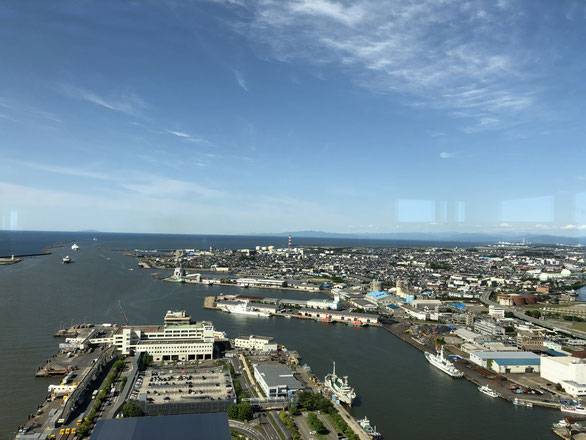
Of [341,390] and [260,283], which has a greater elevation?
[341,390]

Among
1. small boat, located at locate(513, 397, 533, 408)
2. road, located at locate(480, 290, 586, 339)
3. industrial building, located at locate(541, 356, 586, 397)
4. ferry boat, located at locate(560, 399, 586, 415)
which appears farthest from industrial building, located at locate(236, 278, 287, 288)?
ferry boat, located at locate(560, 399, 586, 415)

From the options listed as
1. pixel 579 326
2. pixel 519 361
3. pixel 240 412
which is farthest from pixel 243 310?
pixel 579 326

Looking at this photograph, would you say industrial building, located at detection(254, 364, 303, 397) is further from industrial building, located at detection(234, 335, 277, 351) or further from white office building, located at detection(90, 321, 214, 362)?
white office building, located at detection(90, 321, 214, 362)

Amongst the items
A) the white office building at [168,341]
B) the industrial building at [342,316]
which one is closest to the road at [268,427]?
the white office building at [168,341]

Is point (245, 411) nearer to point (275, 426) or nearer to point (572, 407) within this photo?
point (275, 426)

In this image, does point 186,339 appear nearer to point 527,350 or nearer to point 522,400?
point 522,400

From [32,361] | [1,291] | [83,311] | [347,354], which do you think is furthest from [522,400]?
[1,291]

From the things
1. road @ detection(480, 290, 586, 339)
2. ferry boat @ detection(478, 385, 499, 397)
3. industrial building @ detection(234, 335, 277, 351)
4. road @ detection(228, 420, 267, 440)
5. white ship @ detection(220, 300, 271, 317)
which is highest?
industrial building @ detection(234, 335, 277, 351)
